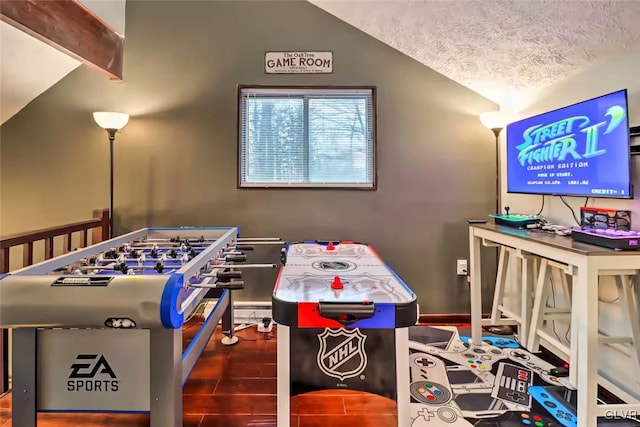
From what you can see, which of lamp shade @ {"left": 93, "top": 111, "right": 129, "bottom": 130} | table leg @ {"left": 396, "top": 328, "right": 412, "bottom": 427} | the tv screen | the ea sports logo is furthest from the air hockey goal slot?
lamp shade @ {"left": 93, "top": 111, "right": 129, "bottom": 130}

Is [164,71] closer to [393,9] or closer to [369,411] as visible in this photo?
[393,9]

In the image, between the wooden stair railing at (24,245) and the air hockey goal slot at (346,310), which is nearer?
the air hockey goal slot at (346,310)

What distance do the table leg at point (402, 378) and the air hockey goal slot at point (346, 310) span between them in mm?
177

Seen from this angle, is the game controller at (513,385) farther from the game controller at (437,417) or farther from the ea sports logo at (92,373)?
the ea sports logo at (92,373)

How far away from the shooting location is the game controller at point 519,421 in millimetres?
1598

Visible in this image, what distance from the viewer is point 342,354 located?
4.37 ft

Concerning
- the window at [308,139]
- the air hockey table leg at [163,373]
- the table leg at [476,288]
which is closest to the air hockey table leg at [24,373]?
the air hockey table leg at [163,373]

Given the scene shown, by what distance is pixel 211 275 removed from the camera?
1488mm

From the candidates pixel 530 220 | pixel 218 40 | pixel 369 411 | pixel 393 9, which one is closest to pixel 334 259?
pixel 369 411

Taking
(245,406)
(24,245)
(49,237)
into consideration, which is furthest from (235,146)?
(245,406)

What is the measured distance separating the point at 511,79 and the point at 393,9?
1.02 metres

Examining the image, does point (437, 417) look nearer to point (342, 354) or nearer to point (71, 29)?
point (342, 354)

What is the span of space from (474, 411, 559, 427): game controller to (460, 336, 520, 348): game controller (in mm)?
764

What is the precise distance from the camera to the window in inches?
114
